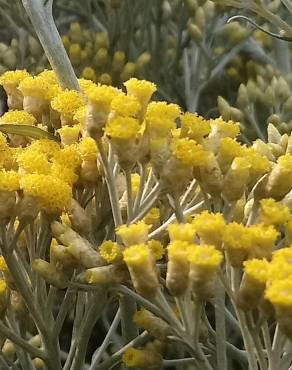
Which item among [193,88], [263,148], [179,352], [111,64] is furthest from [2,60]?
[263,148]

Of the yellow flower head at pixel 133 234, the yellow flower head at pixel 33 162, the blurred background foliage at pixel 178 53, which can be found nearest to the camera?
the yellow flower head at pixel 133 234

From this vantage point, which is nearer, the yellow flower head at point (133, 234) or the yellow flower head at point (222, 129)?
the yellow flower head at point (133, 234)

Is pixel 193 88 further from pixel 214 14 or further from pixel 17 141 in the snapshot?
pixel 17 141

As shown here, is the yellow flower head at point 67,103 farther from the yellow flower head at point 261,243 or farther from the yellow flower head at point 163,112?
the yellow flower head at point 261,243

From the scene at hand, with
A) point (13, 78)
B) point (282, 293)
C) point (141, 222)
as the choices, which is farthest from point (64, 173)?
point (282, 293)

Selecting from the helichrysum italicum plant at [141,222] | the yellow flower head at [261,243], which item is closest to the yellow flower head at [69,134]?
the helichrysum italicum plant at [141,222]

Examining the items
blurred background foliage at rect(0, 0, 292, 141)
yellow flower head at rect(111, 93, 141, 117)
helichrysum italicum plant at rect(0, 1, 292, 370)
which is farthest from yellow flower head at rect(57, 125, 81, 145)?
blurred background foliage at rect(0, 0, 292, 141)

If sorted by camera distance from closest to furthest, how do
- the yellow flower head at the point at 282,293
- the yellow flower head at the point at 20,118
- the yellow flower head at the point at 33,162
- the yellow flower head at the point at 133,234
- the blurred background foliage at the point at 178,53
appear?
1. the yellow flower head at the point at 282,293
2. the yellow flower head at the point at 133,234
3. the yellow flower head at the point at 33,162
4. the yellow flower head at the point at 20,118
5. the blurred background foliage at the point at 178,53
